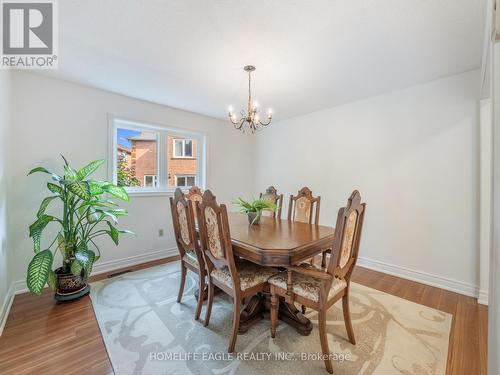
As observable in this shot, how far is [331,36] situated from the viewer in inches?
71.3

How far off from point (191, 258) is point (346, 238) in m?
1.43

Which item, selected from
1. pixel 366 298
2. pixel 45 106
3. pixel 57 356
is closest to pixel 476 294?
pixel 366 298

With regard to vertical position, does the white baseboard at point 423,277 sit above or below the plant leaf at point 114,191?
below

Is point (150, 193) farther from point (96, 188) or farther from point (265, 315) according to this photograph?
point (265, 315)

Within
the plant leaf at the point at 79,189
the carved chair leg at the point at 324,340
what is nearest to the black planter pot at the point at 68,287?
the plant leaf at the point at 79,189

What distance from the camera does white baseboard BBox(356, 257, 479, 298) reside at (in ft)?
7.89

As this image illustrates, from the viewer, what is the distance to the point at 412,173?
2.78 meters

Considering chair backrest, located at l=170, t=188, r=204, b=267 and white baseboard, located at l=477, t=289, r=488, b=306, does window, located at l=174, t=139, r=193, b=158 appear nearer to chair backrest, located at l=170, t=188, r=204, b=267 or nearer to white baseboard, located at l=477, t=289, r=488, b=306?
chair backrest, located at l=170, t=188, r=204, b=267

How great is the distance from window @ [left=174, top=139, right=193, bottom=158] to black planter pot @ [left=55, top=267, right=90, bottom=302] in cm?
221

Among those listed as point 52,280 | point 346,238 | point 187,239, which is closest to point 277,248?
point 346,238

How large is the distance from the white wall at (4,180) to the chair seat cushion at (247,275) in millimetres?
1826

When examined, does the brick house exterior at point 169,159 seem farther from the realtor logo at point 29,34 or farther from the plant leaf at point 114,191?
the realtor logo at point 29,34

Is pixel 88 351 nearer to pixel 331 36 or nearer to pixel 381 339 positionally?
pixel 381 339

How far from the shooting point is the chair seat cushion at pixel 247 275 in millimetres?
1669
